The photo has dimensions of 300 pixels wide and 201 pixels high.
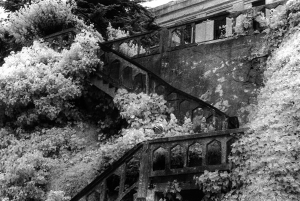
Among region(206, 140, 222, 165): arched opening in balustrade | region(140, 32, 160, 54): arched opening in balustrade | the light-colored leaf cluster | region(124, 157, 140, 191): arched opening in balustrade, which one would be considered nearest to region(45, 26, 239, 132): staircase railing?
the light-colored leaf cluster

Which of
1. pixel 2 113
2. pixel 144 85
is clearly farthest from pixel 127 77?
pixel 2 113

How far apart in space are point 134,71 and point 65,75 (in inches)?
72.5

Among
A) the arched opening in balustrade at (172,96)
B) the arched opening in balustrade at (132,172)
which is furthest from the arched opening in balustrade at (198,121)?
the arched opening in balustrade at (132,172)

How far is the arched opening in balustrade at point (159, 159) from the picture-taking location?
980 centimetres

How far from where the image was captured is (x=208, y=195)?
29.8 ft

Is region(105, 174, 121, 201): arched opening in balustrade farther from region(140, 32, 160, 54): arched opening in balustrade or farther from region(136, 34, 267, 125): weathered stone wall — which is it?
region(140, 32, 160, 54): arched opening in balustrade

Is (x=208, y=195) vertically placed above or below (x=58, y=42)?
below

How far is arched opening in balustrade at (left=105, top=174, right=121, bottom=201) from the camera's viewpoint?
406 inches

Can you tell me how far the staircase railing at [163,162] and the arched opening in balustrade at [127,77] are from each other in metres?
3.79

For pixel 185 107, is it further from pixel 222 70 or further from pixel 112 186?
pixel 112 186

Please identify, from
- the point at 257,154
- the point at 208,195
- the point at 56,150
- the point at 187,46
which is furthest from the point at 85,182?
the point at 187,46

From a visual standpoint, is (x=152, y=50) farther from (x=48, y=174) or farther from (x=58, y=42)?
(x=48, y=174)

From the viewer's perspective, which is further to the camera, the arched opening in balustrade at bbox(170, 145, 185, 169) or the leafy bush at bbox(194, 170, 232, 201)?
the arched opening in balustrade at bbox(170, 145, 185, 169)

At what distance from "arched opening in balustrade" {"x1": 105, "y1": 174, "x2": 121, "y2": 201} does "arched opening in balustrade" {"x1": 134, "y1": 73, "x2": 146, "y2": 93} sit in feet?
10.0
